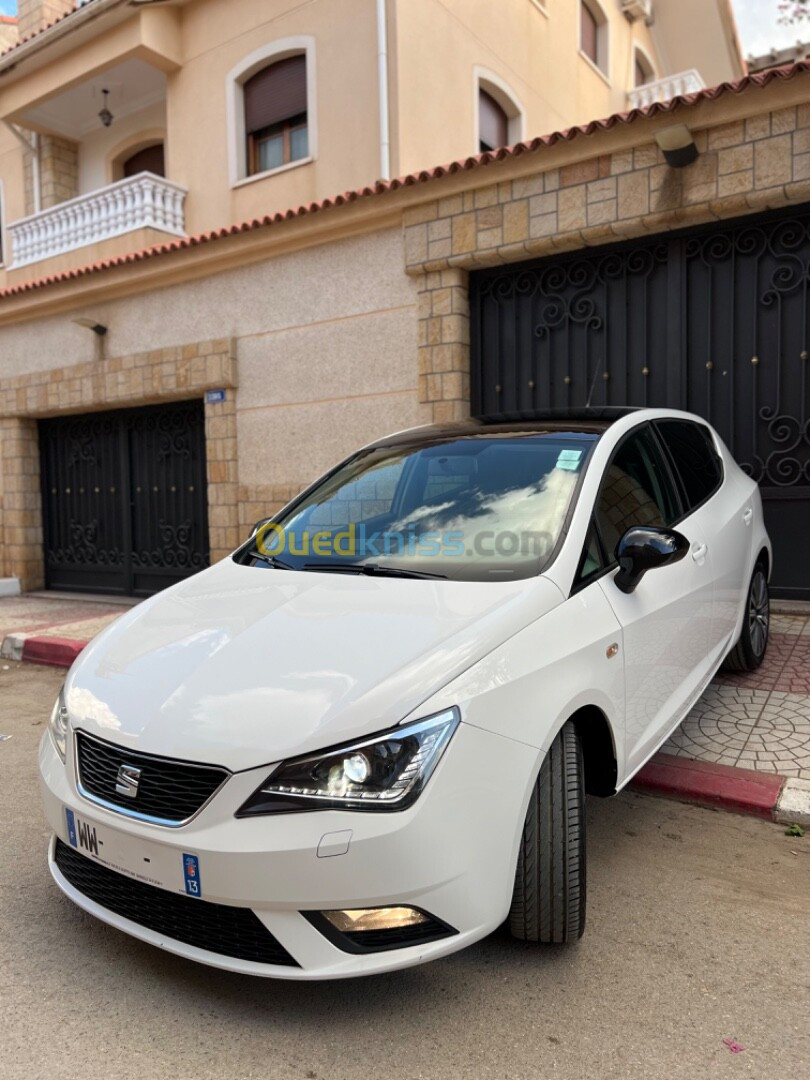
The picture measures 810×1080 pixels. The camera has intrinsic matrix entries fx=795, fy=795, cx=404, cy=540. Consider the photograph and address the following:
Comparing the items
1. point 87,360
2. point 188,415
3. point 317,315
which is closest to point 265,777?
point 317,315

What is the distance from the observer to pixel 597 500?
2.88 meters

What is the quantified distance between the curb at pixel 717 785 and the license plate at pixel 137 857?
7.35ft

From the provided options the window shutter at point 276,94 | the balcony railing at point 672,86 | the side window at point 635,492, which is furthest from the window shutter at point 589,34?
the side window at point 635,492

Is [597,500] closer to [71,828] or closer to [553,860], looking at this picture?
[553,860]

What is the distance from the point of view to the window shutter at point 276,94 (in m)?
11.3

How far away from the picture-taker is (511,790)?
6.72 ft

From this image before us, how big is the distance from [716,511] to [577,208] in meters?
3.65

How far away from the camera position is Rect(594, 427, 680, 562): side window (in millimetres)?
2922

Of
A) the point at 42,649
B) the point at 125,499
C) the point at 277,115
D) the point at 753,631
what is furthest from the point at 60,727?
the point at 277,115

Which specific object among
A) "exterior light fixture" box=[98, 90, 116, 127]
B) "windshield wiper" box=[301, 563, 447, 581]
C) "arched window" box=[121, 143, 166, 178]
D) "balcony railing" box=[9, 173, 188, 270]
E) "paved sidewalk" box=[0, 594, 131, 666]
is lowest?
"paved sidewalk" box=[0, 594, 131, 666]

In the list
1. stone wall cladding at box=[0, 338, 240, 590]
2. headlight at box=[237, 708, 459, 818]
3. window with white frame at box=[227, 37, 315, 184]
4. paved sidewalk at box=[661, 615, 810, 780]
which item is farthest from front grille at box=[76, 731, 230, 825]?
window with white frame at box=[227, 37, 315, 184]

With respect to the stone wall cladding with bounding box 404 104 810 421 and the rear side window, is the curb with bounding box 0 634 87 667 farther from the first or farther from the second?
the rear side window

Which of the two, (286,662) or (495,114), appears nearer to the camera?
(286,662)

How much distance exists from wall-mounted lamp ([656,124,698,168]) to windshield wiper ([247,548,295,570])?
4.61 metres
